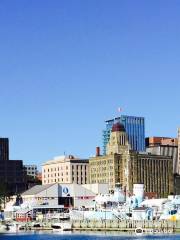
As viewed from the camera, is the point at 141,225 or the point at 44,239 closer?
the point at 44,239

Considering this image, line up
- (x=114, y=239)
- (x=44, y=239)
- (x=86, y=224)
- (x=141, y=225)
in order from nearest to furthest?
(x=114, y=239) → (x=44, y=239) → (x=141, y=225) → (x=86, y=224)

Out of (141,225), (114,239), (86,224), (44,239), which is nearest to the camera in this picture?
(114,239)

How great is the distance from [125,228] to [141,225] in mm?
5288

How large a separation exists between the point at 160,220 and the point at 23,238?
37.9 meters

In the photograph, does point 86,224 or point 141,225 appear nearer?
point 141,225

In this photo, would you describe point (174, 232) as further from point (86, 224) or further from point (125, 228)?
point (86, 224)

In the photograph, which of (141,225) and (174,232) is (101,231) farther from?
(174,232)

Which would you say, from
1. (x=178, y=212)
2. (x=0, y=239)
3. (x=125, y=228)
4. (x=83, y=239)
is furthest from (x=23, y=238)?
(x=178, y=212)

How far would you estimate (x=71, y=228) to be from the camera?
7810 inches

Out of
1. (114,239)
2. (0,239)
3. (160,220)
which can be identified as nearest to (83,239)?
(114,239)

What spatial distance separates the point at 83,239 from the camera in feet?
516

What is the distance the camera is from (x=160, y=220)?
609ft

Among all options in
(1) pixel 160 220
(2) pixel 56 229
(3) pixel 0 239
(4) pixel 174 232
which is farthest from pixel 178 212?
(3) pixel 0 239

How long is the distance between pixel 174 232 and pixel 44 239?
31.7 m
